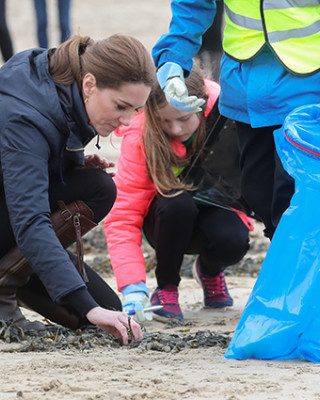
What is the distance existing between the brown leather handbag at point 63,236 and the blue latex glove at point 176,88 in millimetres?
547

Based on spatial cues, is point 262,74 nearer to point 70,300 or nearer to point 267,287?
point 267,287

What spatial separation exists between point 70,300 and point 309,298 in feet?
2.38

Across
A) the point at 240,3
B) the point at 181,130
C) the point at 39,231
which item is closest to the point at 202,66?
the point at 181,130

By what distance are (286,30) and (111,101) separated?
633 mm

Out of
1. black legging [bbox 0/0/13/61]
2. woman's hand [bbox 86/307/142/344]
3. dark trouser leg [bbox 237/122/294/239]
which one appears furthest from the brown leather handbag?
black legging [bbox 0/0/13/61]

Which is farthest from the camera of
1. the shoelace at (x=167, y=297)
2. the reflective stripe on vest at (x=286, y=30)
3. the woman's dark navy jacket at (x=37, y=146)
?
the shoelace at (x=167, y=297)

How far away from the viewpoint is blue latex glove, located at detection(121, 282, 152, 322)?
3135mm

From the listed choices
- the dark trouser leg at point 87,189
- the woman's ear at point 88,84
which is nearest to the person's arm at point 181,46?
the woman's ear at point 88,84

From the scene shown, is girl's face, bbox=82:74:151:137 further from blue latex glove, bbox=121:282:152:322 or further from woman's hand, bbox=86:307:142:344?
blue latex glove, bbox=121:282:152:322

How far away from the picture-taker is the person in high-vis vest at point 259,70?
2.51 m

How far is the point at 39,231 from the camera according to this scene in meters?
2.38

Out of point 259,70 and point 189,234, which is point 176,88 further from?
point 189,234

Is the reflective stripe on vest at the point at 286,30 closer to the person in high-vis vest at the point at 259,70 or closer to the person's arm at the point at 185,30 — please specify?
the person in high-vis vest at the point at 259,70

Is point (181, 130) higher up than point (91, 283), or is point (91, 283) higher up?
point (181, 130)
